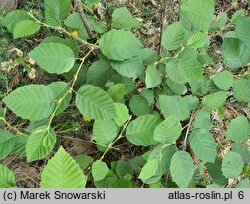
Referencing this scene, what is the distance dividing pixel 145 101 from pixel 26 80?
949mm

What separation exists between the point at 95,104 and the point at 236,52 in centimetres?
74

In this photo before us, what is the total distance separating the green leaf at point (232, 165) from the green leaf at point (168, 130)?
0.84 feet

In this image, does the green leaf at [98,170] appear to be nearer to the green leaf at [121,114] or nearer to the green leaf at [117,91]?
the green leaf at [121,114]

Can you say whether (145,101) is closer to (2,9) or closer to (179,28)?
(179,28)

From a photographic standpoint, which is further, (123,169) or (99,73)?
(123,169)

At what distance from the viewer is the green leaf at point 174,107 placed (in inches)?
63.6

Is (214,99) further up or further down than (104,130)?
further up

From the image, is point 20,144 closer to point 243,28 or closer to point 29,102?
point 29,102

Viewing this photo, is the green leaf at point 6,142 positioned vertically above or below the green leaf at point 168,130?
→ below

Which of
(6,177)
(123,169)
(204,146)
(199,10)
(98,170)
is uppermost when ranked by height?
(199,10)

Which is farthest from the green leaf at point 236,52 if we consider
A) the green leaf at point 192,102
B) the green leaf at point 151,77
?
the green leaf at point 151,77

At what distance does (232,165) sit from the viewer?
1.54m

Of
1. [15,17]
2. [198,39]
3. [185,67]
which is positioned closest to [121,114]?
[185,67]

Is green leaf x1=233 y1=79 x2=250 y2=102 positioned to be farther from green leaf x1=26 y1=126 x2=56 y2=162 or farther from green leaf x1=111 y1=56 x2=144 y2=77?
green leaf x1=26 y1=126 x2=56 y2=162
